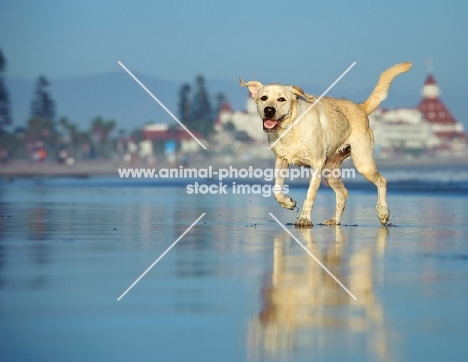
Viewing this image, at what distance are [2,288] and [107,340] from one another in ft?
6.15

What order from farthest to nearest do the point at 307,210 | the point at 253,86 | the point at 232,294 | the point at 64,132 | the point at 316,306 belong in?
the point at 64,132, the point at 253,86, the point at 307,210, the point at 232,294, the point at 316,306

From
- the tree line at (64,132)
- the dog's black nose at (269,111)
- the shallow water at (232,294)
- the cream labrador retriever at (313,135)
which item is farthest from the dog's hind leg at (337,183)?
the tree line at (64,132)

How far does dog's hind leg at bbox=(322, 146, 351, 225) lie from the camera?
1341 centimetres

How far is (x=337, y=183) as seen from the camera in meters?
13.9

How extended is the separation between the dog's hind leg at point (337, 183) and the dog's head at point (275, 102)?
1274 mm

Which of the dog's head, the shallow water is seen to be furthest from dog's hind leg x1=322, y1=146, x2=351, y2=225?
the dog's head

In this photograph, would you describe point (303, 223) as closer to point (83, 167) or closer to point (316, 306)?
point (316, 306)

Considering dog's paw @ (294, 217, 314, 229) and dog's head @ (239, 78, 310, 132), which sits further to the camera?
dog's paw @ (294, 217, 314, 229)

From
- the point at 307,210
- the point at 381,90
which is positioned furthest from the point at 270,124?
the point at 381,90

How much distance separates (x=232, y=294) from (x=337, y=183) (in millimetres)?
6880

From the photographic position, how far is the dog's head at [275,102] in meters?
12.5

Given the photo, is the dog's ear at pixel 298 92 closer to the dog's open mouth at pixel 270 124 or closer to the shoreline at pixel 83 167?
the dog's open mouth at pixel 270 124

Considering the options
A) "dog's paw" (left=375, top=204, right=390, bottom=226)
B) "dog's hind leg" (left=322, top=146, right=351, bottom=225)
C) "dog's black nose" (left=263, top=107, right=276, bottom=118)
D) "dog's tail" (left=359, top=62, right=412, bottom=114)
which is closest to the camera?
"dog's black nose" (left=263, top=107, right=276, bottom=118)

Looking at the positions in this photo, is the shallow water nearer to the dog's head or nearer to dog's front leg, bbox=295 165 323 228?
dog's front leg, bbox=295 165 323 228
